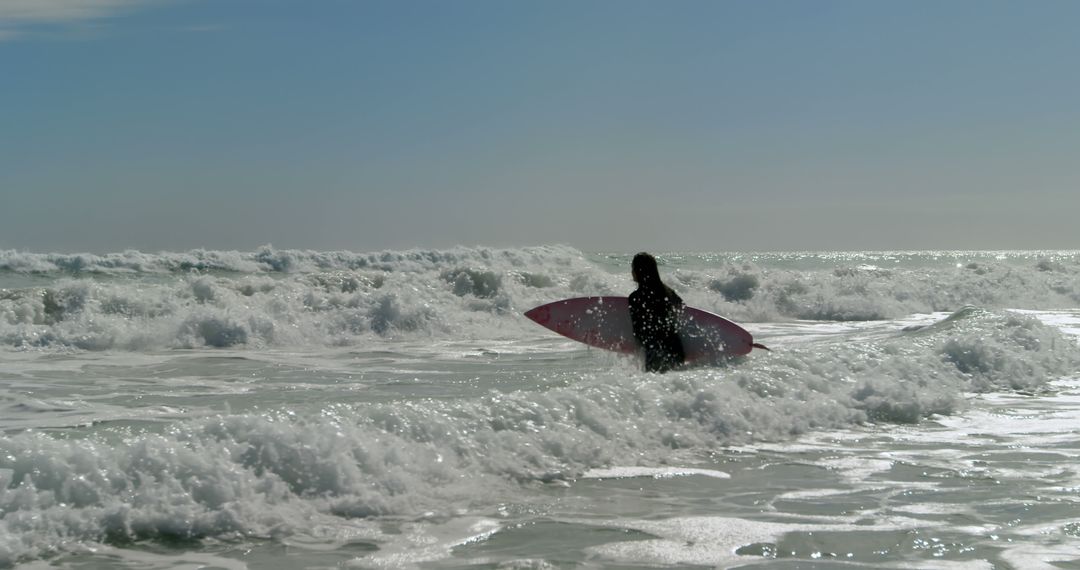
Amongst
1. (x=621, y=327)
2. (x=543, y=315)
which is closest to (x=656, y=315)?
(x=621, y=327)

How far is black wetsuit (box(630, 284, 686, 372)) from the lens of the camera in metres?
8.80

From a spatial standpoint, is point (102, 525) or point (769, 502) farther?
point (769, 502)

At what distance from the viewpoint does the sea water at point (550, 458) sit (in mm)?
4254

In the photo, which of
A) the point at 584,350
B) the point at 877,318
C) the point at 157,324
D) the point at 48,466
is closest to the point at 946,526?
the point at 48,466

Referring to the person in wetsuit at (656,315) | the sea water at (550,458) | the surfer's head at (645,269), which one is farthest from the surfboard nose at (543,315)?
the surfer's head at (645,269)

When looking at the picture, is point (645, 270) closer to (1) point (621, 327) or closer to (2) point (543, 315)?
(1) point (621, 327)

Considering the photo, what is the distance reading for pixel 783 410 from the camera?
7484 mm

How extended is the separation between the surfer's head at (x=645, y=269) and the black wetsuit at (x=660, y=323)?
79 millimetres

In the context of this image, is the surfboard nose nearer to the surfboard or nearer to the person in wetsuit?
the surfboard

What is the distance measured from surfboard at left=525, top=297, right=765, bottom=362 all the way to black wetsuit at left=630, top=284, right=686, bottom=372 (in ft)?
0.89

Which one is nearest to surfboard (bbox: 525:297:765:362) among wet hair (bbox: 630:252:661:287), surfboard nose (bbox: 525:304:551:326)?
surfboard nose (bbox: 525:304:551:326)

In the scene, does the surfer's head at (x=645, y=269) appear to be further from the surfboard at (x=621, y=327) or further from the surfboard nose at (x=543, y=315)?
the surfboard nose at (x=543, y=315)

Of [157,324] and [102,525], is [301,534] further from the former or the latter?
[157,324]

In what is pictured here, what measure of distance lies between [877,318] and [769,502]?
2028 centimetres
